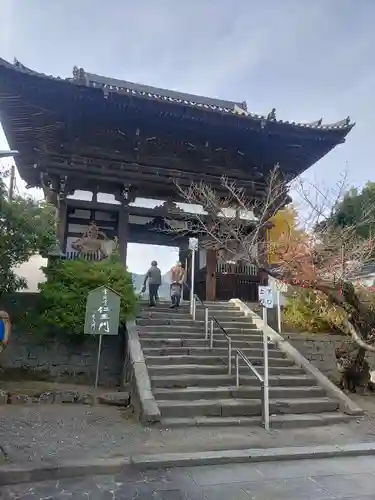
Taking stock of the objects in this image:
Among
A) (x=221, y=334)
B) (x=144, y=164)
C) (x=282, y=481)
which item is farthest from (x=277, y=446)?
(x=144, y=164)

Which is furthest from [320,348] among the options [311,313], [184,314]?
[184,314]

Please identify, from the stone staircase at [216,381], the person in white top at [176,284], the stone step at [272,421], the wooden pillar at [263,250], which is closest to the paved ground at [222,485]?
the stone step at [272,421]

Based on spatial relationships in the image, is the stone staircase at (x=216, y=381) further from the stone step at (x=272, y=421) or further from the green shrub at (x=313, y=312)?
the green shrub at (x=313, y=312)

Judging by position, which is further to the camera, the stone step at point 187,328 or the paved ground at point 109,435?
the stone step at point 187,328

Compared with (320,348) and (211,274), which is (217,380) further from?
(211,274)

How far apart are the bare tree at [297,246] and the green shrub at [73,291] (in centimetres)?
288

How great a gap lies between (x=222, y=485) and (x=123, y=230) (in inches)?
350

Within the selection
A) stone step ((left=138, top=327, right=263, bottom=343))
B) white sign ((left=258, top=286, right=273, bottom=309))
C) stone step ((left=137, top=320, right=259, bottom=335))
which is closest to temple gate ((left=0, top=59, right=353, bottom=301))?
stone step ((left=137, top=320, right=259, bottom=335))

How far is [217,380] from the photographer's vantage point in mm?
7953

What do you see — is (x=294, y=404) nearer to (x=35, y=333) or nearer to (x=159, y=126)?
(x=35, y=333)

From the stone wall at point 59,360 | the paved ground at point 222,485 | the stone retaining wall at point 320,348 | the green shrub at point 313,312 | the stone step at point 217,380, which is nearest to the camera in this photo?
the paved ground at point 222,485

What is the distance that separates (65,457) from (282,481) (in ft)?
8.75

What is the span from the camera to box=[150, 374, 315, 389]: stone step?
25.1 ft

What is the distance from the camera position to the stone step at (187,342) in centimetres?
912
